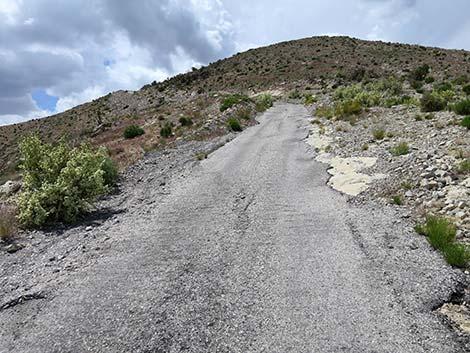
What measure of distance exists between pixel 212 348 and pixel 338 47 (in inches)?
3372

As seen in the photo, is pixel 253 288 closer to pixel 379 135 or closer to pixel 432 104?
pixel 379 135

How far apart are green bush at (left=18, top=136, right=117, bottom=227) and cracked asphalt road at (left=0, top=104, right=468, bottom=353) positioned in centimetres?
142

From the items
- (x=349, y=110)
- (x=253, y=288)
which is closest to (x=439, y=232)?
(x=253, y=288)

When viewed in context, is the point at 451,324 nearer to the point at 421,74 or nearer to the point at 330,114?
the point at 330,114

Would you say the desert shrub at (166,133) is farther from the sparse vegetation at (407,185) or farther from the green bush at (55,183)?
the sparse vegetation at (407,185)

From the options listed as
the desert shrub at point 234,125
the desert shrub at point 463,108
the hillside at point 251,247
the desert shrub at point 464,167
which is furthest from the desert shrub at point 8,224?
the desert shrub at point 463,108

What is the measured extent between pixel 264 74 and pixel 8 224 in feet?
214

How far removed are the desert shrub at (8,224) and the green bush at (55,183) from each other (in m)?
0.22

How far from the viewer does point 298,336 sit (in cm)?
523

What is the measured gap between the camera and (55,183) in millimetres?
10719

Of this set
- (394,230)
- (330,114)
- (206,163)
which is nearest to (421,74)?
(330,114)

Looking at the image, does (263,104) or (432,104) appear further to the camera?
(263,104)

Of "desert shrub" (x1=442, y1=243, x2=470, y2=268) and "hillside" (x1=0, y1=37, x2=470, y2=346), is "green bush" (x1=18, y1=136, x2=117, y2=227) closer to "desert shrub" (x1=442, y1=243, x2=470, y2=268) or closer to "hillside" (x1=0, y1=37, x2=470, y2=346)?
"hillside" (x1=0, y1=37, x2=470, y2=346)

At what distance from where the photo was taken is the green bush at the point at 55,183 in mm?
10172
